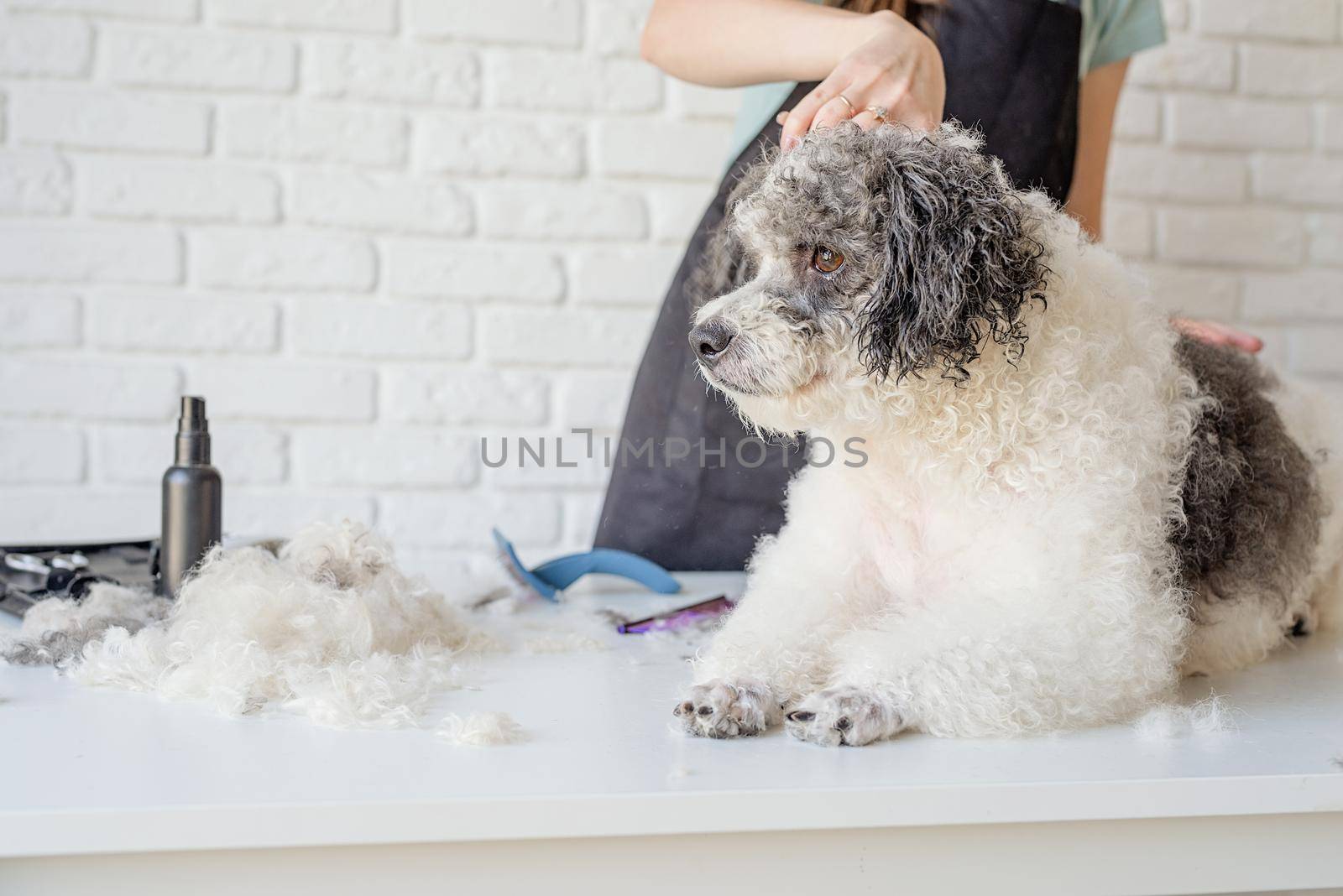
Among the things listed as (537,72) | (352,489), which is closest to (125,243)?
(352,489)

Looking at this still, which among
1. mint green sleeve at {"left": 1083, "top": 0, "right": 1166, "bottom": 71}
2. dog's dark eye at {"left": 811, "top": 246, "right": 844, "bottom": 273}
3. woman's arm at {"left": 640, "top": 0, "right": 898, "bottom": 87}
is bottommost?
dog's dark eye at {"left": 811, "top": 246, "right": 844, "bottom": 273}

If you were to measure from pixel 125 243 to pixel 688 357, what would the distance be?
1185 millimetres

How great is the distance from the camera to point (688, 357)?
1.90 m

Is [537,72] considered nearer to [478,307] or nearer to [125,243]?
[478,307]

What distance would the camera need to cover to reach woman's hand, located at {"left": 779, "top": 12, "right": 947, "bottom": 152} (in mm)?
1229

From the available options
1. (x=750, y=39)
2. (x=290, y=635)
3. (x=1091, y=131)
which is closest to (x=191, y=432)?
(x=290, y=635)

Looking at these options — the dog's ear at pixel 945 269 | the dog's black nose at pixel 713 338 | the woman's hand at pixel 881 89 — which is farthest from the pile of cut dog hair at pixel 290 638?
the woman's hand at pixel 881 89

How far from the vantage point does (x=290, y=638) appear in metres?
1.05

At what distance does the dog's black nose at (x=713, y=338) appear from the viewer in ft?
3.50

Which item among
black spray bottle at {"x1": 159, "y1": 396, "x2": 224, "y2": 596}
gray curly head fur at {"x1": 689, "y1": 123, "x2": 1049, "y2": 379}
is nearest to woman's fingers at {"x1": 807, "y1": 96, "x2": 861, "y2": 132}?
gray curly head fur at {"x1": 689, "y1": 123, "x2": 1049, "y2": 379}

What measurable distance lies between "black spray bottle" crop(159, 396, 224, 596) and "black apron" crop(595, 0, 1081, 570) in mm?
890

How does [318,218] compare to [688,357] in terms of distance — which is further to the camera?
[318,218]

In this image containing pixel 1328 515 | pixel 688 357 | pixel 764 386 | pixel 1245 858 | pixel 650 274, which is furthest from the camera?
pixel 650 274

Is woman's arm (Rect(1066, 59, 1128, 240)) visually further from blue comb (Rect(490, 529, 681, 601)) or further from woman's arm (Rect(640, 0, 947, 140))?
blue comb (Rect(490, 529, 681, 601))
